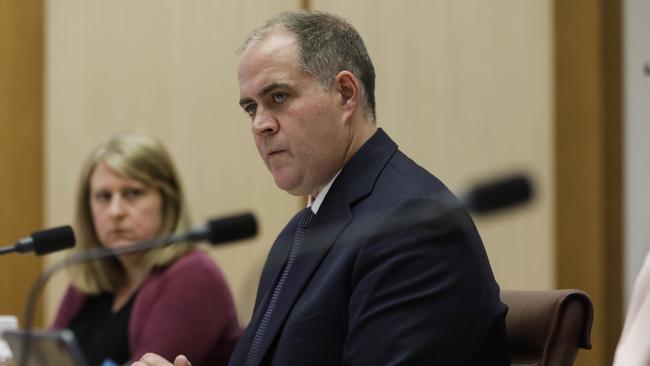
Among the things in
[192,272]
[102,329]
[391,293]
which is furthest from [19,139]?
[391,293]

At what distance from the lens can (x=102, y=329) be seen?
10.8 ft

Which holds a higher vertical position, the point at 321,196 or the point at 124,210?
the point at 321,196

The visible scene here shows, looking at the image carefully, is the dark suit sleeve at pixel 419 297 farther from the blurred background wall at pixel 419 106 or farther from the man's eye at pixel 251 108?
the blurred background wall at pixel 419 106

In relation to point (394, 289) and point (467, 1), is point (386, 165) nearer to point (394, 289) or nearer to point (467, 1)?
point (394, 289)

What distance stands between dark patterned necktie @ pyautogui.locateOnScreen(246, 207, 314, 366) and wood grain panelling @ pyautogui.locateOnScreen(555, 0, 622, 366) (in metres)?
1.82

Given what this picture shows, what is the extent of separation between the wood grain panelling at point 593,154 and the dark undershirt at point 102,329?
170 centimetres

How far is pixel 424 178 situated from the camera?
213 centimetres

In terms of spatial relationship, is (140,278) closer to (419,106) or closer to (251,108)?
(251,108)

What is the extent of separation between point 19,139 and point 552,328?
3.01 m

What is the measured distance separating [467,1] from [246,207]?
4.01 feet

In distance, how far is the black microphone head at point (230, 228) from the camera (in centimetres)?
155

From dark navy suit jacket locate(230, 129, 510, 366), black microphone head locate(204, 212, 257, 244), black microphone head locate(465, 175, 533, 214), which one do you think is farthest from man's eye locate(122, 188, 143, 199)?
black microphone head locate(465, 175, 533, 214)

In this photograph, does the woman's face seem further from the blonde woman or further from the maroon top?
the maroon top

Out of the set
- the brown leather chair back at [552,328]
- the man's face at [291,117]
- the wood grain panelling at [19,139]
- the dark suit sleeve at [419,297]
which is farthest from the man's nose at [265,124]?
the wood grain panelling at [19,139]
